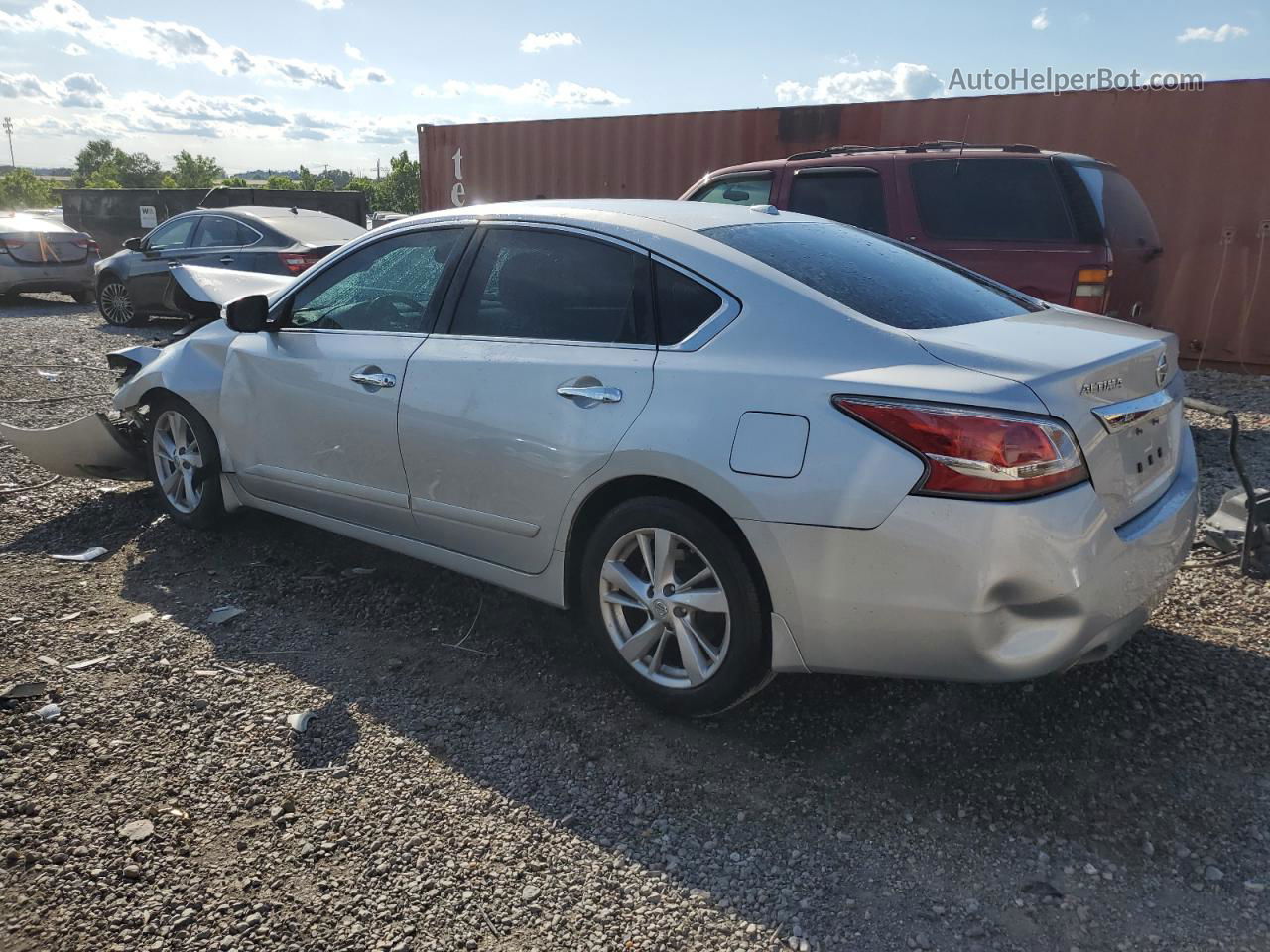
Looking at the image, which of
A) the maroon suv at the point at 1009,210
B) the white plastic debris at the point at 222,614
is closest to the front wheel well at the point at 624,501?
the white plastic debris at the point at 222,614

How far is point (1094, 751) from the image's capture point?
290cm

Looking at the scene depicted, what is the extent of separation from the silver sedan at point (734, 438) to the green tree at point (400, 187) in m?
64.9

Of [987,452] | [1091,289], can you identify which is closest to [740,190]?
[1091,289]

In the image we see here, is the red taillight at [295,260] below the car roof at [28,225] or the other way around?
below

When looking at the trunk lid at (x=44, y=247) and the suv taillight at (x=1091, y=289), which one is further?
the trunk lid at (x=44, y=247)

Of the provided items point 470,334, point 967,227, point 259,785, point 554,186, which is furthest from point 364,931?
point 554,186

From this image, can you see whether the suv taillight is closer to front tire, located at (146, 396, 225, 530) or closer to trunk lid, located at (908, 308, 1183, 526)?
trunk lid, located at (908, 308, 1183, 526)

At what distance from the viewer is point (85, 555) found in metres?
4.60

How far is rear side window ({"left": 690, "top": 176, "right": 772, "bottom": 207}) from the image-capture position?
23.4 ft

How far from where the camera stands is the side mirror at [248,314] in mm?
4137

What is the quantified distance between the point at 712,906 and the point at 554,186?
464 inches

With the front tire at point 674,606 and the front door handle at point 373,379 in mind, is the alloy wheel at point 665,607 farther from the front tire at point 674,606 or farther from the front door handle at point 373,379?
the front door handle at point 373,379

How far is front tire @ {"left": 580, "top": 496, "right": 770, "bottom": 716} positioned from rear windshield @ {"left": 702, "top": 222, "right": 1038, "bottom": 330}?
817 millimetres

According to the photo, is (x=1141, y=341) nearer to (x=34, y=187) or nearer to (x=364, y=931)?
(x=364, y=931)
